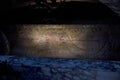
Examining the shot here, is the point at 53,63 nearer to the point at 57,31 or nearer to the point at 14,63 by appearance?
the point at 14,63

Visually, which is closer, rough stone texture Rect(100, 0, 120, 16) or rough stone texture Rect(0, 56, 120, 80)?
rough stone texture Rect(0, 56, 120, 80)

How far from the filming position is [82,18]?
3234mm

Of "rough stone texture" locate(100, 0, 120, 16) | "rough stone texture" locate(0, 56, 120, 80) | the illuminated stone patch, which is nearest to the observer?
"rough stone texture" locate(0, 56, 120, 80)

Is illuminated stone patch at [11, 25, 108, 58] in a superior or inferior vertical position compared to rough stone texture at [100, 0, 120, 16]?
inferior

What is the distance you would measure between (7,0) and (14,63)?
1.95 meters

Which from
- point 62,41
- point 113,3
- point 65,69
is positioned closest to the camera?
point 65,69

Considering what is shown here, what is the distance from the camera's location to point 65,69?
1.28m

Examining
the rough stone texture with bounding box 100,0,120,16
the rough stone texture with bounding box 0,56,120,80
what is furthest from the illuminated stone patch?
the rough stone texture with bounding box 0,56,120,80

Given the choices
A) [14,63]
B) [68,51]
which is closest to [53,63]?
[14,63]

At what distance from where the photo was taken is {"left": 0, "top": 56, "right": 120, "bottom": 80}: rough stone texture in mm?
1243

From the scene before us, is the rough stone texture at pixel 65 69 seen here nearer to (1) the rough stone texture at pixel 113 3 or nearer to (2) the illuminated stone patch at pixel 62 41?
(1) the rough stone texture at pixel 113 3

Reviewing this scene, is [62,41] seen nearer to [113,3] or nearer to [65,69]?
[113,3]

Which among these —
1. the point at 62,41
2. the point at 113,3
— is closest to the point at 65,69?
the point at 113,3

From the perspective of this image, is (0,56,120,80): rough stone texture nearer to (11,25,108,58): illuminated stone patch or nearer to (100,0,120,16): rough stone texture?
(100,0,120,16): rough stone texture
